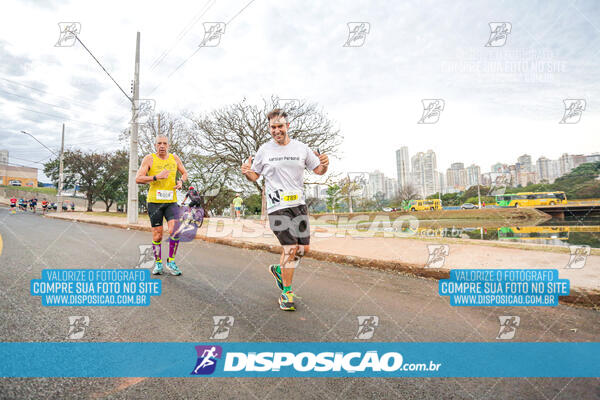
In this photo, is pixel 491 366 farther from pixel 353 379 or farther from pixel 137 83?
pixel 137 83

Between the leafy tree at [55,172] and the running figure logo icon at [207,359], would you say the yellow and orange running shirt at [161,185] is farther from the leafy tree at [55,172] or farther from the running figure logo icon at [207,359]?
the leafy tree at [55,172]

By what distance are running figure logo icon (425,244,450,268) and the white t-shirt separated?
2.47 m

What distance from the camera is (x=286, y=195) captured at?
122 inches

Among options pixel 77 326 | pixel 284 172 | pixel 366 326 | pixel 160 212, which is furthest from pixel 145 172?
pixel 366 326

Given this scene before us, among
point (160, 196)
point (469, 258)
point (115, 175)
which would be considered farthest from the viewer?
point (115, 175)

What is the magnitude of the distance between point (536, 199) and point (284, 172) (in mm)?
48242

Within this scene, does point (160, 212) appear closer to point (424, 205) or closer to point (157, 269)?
point (157, 269)

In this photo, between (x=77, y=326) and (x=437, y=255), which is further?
(x=437, y=255)

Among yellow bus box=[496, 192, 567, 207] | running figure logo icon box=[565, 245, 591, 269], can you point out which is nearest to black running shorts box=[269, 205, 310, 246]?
running figure logo icon box=[565, 245, 591, 269]

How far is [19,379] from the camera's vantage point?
154 centimetres

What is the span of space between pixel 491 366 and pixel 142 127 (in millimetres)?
33587

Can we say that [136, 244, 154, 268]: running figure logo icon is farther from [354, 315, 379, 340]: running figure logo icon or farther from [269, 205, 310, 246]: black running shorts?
[354, 315, 379, 340]: running figure logo icon

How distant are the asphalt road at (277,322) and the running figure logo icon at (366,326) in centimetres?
5

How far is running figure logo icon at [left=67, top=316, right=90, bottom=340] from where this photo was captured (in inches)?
82.5
